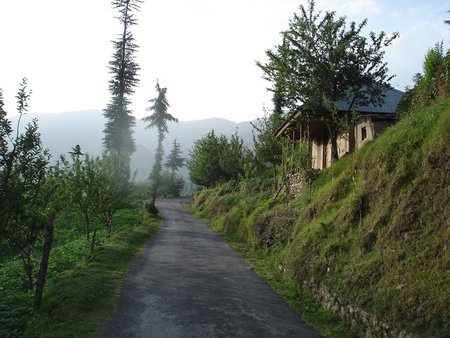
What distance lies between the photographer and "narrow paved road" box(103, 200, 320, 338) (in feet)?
28.6

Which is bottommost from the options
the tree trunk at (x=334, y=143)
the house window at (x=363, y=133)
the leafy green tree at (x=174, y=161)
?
the tree trunk at (x=334, y=143)

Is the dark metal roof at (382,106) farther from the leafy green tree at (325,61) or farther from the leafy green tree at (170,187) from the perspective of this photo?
the leafy green tree at (170,187)

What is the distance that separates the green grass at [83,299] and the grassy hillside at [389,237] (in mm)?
5717

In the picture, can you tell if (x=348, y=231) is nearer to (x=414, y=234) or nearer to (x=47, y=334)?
(x=414, y=234)

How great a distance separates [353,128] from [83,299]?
65.1 ft

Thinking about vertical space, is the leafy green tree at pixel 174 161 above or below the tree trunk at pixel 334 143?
above

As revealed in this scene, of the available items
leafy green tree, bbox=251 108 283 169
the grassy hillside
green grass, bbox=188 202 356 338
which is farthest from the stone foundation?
leafy green tree, bbox=251 108 283 169

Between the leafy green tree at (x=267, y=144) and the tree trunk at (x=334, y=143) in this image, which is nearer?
the tree trunk at (x=334, y=143)

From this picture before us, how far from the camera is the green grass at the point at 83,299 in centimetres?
847

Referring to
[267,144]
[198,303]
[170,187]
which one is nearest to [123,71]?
[267,144]

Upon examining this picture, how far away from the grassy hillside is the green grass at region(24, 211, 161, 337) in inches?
225

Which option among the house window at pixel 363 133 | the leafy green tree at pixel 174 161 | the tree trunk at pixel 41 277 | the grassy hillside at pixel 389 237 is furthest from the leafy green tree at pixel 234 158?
the leafy green tree at pixel 174 161

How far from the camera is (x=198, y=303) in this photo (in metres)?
10.6

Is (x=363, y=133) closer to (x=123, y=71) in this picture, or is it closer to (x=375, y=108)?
(x=375, y=108)
